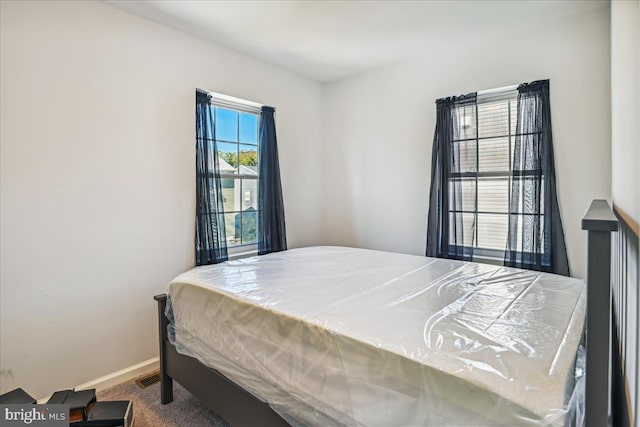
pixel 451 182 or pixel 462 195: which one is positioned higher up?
pixel 451 182

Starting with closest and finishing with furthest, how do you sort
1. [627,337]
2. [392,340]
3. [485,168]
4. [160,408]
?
[627,337]
[392,340]
[160,408]
[485,168]

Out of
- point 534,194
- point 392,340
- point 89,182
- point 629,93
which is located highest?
point 629,93

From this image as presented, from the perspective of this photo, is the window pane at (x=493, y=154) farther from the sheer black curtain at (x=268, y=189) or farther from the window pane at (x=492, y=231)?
the sheer black curtain at (x=268, y=189)

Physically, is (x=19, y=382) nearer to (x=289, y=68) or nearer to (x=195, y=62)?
(x=195, y=62)

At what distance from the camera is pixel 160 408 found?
6.61ft

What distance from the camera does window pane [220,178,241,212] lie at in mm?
3012

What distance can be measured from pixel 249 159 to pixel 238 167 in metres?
0.15

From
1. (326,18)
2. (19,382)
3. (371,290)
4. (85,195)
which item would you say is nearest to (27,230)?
(85,195)

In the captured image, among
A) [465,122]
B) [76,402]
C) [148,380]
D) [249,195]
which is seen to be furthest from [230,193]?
[465,122]

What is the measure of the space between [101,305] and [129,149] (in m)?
1.09

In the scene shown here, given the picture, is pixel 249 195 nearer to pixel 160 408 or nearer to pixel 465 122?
pixel 160 408

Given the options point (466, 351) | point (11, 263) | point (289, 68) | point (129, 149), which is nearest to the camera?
point (466, 351)

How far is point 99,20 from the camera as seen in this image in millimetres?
2205

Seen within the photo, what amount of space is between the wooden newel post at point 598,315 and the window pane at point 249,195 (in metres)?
2.80
